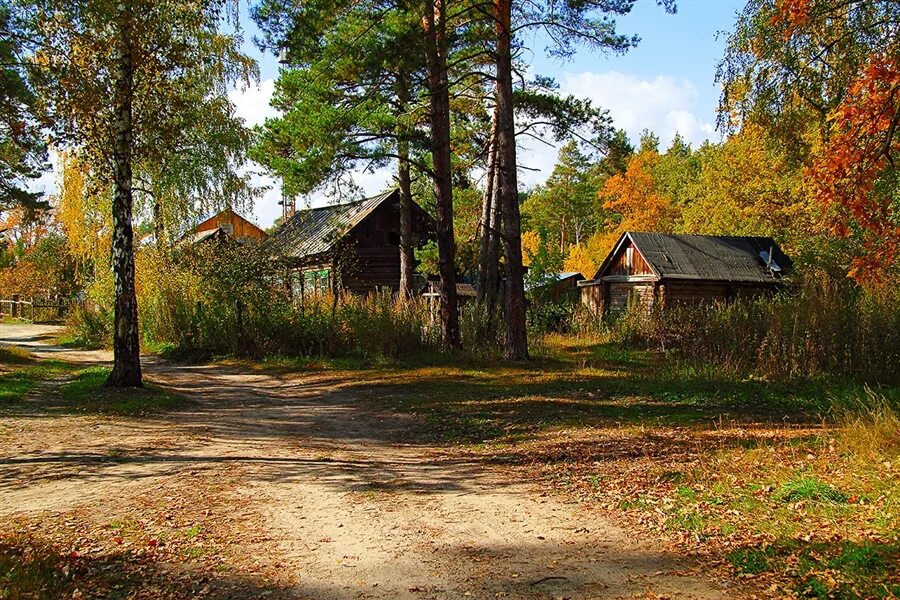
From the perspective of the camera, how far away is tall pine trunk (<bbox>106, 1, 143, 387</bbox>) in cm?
1225

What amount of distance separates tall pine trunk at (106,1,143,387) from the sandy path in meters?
2.01

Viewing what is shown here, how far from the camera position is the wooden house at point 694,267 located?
32.0 meters

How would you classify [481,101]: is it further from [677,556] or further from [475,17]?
[677,556]

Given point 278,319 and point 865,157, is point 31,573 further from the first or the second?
point 278,319

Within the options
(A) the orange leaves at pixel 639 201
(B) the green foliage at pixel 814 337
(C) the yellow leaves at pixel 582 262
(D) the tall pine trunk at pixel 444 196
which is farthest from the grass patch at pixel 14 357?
(C) the yellow leaves at pixel 582 262

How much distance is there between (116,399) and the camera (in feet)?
40.1

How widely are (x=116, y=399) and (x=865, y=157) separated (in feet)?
40.9

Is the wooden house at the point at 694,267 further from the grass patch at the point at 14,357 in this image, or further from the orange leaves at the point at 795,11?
the grass patch at the point at 14,357

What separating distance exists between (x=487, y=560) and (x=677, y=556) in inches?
55.2

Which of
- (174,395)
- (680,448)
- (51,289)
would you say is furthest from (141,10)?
(51,289)

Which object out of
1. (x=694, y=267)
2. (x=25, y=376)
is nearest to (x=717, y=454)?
(x=25, y=376)

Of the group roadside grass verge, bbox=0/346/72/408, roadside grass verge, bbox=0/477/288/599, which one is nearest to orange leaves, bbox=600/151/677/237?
roadside grass verge, bbox=0/346/72/408

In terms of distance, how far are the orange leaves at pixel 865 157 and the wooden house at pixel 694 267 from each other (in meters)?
21.6

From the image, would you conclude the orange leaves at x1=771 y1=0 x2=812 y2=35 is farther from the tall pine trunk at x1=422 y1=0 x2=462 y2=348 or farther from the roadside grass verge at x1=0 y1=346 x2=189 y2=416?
the roadside grass verge at x1=0 y1=346 x2=189 y2=416
